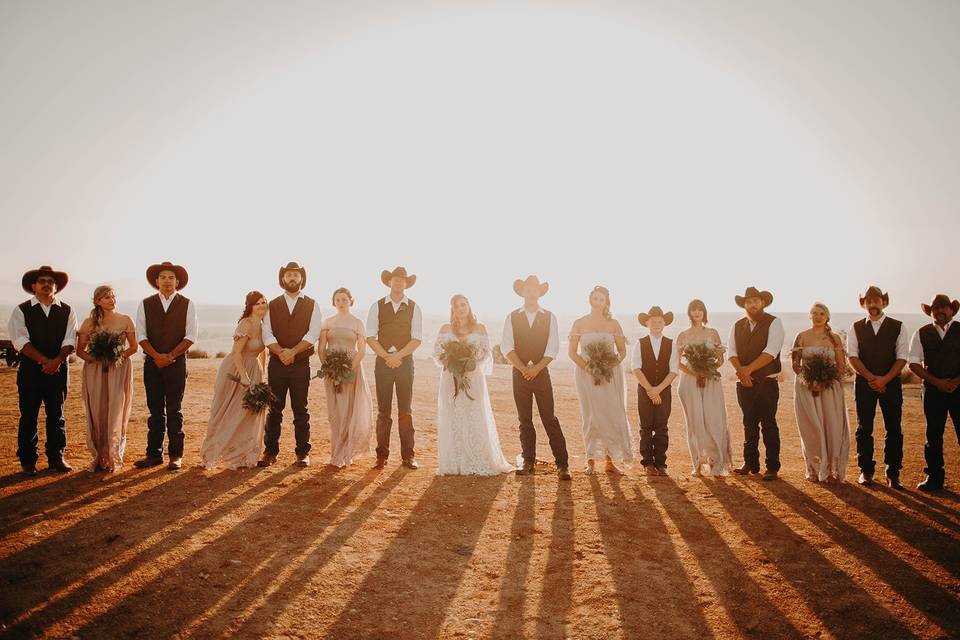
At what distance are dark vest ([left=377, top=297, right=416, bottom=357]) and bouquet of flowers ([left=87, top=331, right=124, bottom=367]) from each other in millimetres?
3467

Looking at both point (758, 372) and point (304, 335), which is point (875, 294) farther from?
point (304, 335)

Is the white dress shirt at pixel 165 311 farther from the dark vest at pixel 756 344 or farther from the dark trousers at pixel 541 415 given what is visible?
the dark vest at pixel 756 344

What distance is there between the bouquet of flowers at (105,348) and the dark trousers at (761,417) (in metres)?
8.56

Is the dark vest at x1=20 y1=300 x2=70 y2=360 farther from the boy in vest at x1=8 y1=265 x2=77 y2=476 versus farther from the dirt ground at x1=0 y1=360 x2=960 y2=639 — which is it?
the dirt ground at x1=0 y1=360 x2=960 y2=639

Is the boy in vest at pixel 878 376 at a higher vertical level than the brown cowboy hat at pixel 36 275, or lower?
lower

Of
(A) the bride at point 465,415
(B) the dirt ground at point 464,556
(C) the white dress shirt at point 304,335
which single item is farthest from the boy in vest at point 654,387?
(C) the white dress shirt at point 304,335

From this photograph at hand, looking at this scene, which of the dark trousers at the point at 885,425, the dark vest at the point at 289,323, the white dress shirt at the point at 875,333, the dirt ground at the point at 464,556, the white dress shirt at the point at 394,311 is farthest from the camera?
the white dress shirt at the point at 394,311

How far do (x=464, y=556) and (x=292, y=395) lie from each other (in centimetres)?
380

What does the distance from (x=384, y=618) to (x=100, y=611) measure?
2.00 metres

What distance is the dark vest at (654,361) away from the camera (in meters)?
7.55

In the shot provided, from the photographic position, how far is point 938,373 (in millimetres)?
6965

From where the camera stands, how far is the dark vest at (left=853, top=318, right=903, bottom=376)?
702 cm

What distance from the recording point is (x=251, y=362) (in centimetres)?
720

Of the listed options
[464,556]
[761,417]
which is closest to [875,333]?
[761,417]
